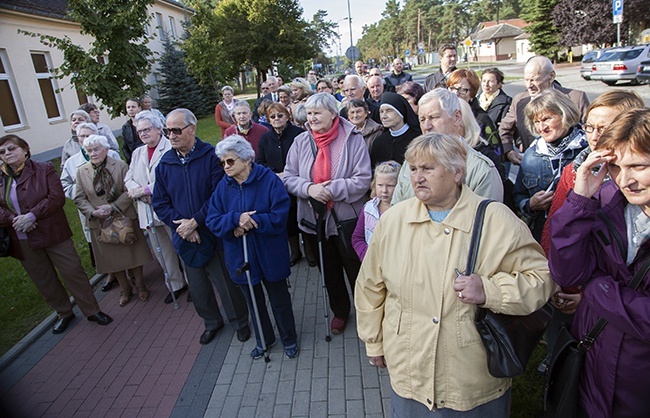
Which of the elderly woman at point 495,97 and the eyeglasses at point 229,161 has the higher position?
the elderly woman at point 495,97

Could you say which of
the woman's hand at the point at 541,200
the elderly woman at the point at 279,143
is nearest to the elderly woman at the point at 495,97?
the woman's hand at the point at 541,200

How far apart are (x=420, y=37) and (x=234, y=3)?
7796cm

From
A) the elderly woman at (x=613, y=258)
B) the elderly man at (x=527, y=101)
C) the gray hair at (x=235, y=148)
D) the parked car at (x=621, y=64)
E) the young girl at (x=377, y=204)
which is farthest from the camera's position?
the parked car at (x=621, y=64)

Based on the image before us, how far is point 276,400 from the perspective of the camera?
344 cm

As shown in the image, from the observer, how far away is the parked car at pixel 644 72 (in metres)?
18.2

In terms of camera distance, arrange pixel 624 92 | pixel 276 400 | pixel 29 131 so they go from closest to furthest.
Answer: pixel 624 92 < pixel 276 400 < pixel 29 131

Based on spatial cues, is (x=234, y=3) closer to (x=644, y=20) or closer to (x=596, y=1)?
(x=596, y=1)

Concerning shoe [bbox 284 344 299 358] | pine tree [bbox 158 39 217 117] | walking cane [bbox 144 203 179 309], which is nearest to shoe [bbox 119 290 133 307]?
walking cane [bbox 144 203 179 309]

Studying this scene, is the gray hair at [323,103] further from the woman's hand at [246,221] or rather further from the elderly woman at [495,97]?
the elderly woman at [495,97]

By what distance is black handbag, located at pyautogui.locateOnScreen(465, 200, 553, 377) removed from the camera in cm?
197

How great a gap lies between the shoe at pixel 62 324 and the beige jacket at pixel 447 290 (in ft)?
14.3

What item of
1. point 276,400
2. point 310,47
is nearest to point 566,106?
point 276,400

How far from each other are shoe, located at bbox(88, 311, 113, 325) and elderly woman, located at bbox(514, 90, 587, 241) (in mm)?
4589

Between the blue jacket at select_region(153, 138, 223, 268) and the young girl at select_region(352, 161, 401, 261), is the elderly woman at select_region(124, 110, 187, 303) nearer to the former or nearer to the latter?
the blue jacket at select_region(153, 138, 223, 268)
